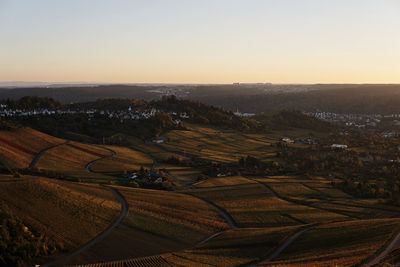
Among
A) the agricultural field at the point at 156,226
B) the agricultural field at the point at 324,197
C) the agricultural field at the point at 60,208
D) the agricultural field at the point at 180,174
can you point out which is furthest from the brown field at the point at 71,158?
the agricultural field at the point at 324,197

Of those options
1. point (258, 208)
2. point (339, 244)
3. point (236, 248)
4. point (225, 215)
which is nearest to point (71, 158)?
point (225, 215)

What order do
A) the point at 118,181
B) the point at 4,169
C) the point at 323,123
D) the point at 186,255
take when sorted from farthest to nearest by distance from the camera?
1. the point at 323,123
2. the point at 118,181
3. the point at 4,169
4. the point at 186,255

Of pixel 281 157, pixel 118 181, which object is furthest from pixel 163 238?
pixel 281 157

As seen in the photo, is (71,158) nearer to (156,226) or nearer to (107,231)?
→ (156,226)

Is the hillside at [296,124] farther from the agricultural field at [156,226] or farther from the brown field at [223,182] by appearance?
the agricultural field at [156,226]

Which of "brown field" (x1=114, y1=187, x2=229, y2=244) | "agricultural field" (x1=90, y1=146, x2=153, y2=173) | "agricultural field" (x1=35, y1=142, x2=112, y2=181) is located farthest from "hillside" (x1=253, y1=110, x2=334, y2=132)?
"brown field" (x1=114, y1=187, x2=229, y2=244)

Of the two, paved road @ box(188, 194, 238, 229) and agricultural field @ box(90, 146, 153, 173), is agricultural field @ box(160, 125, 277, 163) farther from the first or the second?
paved road @ box(188, 194, 238, 229)

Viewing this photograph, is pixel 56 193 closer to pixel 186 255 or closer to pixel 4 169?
pixel 4 169
